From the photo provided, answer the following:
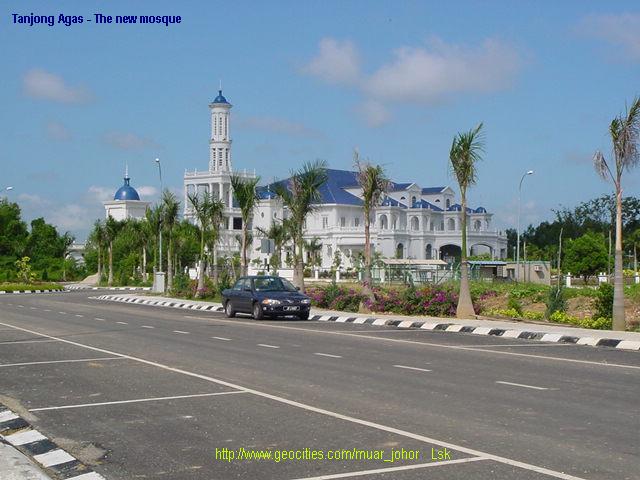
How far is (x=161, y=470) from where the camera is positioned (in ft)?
25.0

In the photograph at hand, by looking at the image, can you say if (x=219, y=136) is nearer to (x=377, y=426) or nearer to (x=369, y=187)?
(x=369, y=187)

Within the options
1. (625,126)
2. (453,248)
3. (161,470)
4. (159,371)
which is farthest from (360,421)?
(453,248)

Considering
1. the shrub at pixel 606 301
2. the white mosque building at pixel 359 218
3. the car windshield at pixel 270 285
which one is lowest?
the shrub at pixel 606 301

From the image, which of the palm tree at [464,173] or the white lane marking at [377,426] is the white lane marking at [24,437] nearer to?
the white lane marking at [377,426]

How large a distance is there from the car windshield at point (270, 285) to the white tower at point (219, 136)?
92835mm

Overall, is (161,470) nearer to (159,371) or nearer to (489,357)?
(159,371)

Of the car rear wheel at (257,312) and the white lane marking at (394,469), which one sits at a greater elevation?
the car rear wheel at (257,312)

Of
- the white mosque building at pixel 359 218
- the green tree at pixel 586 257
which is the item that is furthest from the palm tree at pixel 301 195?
the white mosque building at pixel 359 218

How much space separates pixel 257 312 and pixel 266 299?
26.1 inches

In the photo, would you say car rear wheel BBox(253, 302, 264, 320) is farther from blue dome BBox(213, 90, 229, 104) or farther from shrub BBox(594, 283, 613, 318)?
blue dome BBox(213, 90, 229, 104)

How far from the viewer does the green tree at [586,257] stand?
241ft

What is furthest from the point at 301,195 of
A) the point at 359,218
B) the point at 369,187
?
the point at 359,218

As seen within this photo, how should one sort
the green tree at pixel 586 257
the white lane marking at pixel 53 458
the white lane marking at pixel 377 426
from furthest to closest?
the green tree at pixel 586 257 → the white lane marking at pixel 53 458 → the white lane marking at pixel 377 426

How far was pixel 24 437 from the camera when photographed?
9.30m
